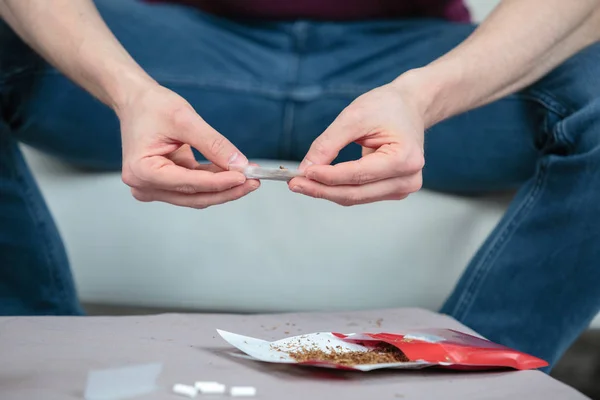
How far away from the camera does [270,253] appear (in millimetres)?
966

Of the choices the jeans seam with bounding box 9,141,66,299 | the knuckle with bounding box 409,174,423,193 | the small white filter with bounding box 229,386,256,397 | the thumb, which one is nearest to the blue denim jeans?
the jeans seam with bounding box 9,141,66,299

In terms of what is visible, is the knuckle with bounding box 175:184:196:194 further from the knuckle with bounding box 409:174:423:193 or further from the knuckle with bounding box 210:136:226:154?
the knuckle with bounding box 409:174:423:193

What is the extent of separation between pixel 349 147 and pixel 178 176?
367 mm

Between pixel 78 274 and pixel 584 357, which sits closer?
pixel 78 274

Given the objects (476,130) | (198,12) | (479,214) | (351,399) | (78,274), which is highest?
(198,12)

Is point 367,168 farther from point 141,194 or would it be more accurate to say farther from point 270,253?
point 270,253

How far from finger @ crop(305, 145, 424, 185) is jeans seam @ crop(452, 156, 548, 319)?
227 mm

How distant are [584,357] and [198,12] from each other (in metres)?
0.96

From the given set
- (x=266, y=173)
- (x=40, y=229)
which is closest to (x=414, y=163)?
(x=266, y=173)

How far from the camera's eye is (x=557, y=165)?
84 cm

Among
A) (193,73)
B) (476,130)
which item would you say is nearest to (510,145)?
(476,130)

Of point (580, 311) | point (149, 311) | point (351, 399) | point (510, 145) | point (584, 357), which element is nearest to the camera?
point (351, 399)

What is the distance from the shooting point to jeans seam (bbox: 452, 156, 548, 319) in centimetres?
85

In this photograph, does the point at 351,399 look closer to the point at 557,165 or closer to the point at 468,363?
the point at 468,363
